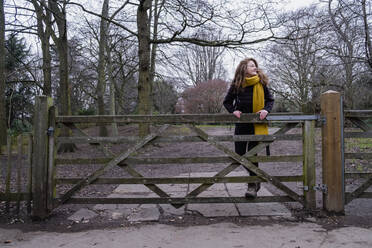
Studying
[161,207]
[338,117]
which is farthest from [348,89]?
[161,207]

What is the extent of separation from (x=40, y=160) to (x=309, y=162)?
3522mm

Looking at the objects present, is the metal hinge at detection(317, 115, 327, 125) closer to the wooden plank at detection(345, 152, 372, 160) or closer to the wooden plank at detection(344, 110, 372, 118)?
the wooden plank at detection(344, 110, 372, 118)

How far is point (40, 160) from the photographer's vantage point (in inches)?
142

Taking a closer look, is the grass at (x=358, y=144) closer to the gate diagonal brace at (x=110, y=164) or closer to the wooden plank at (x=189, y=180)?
the wooden plank at (x=189, y=180)

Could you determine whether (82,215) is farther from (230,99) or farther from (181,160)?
(230,99)

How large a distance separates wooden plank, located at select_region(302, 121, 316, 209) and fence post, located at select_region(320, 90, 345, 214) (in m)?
0.15

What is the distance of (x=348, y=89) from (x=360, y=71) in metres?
1.07

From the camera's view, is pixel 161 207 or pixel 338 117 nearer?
pixel 338 117

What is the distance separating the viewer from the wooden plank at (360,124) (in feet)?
12.2

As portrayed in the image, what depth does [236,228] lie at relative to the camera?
10.7 ft

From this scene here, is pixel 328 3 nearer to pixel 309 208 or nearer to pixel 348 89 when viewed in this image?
pixel 348 89

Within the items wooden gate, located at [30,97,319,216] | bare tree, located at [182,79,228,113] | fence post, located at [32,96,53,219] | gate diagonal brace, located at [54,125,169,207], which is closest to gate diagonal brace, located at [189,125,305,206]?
wooden gate, located at [30,97,319,216]

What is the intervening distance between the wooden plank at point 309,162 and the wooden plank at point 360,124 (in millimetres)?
600

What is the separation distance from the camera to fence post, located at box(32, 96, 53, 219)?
361 centimetres
